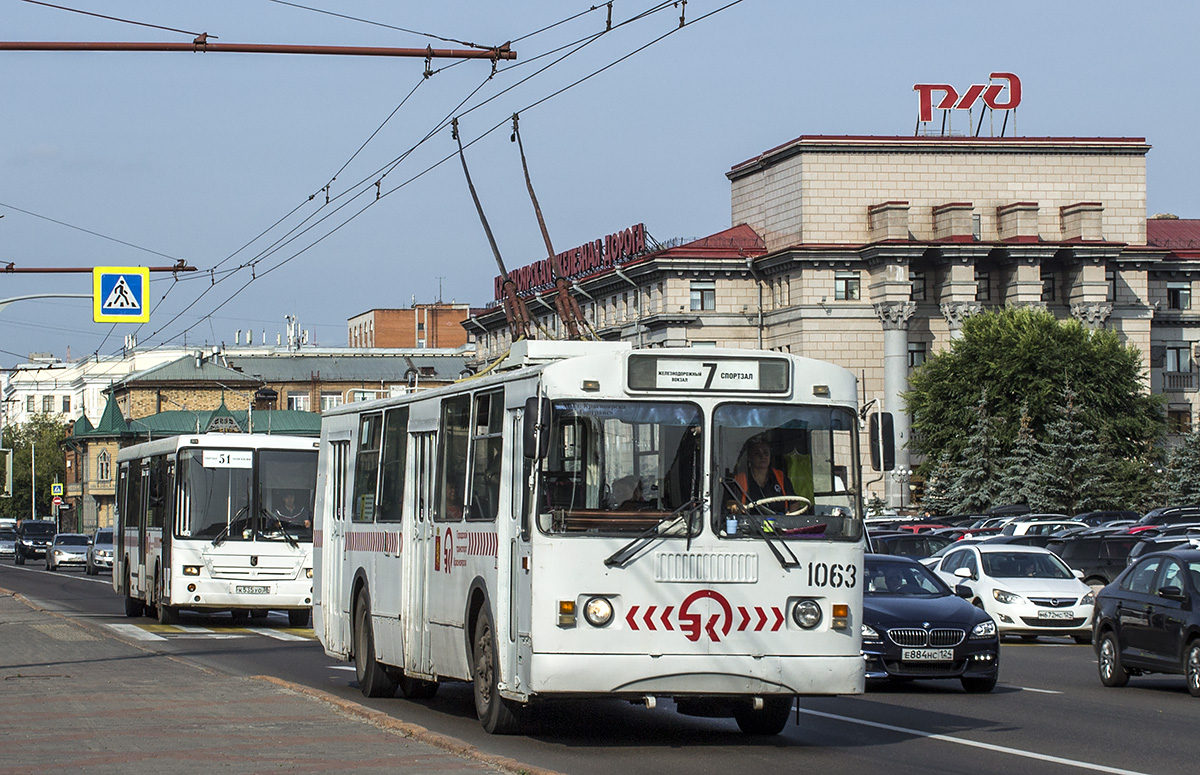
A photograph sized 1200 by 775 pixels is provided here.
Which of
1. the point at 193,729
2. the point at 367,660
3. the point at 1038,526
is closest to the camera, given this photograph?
the point at 193,729

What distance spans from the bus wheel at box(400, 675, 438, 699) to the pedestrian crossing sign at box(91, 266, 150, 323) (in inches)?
631

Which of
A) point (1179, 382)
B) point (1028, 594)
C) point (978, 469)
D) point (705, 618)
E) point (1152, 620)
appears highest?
point (1179, 382)

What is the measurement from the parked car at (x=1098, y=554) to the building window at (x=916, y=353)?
5856 cm

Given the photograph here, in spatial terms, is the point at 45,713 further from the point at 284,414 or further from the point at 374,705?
the point at 284,414

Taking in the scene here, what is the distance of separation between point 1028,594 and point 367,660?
42.9ft

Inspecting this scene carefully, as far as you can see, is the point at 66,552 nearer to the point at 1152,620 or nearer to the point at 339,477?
the point at 339,477

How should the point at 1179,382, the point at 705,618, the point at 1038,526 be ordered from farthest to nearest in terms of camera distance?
the point at 1179,382
the point at 1038,526
the point at 705,618

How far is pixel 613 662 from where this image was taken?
12.0 metres

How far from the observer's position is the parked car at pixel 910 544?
119 ft

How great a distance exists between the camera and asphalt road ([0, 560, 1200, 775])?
11.9 m

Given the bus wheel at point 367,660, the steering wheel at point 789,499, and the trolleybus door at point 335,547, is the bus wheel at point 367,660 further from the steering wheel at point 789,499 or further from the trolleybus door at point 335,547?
the steering wheel at point 789,499

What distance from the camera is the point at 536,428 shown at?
12070 millimetres

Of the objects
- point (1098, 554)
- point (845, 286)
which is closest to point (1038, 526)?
point (1098, 554)

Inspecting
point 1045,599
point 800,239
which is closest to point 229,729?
point 1045,599
